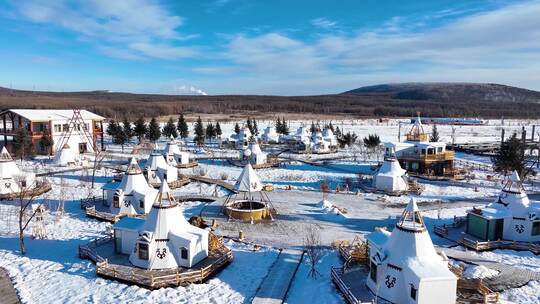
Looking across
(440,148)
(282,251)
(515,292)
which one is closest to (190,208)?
(282,251)

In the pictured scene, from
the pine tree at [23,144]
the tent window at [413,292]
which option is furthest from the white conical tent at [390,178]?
the pine tree at [23,144]

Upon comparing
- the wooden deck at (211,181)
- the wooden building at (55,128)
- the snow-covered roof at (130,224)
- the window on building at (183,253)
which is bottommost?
the window on building at (183,253)

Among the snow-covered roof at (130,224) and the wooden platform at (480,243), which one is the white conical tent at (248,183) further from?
the wooden platform at (480,243)

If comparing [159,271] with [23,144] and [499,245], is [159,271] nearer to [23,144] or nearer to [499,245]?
[499,245]

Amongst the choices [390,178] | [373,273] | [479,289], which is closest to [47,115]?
[390,178]

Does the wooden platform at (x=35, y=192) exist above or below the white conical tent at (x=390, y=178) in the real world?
below

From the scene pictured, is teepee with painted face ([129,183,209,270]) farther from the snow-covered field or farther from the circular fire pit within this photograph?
the circular fire pit

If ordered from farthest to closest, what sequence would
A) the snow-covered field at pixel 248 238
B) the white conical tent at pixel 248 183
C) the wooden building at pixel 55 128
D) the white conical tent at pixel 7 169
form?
the wooden building at pixel 55 128
the white conical tent at pixel 7 169
the white conical tent at pixel 248 183
the snow-covered field at pixel 248 238

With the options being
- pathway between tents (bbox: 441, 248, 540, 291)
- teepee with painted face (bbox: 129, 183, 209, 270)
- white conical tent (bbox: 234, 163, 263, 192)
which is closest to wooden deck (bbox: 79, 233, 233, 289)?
teepee with painted face (bbox: 129, 183, 209, 270)
